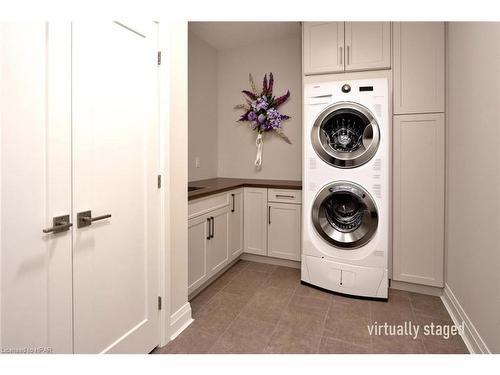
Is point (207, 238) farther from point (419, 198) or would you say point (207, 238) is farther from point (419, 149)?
point (419, 149)

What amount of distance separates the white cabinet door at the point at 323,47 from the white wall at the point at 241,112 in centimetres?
65

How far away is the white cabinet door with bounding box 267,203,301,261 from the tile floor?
31 cm

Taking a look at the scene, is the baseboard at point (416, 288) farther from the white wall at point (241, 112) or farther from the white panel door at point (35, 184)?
the white panel door at point (35, 184)

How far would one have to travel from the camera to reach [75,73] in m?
1.11

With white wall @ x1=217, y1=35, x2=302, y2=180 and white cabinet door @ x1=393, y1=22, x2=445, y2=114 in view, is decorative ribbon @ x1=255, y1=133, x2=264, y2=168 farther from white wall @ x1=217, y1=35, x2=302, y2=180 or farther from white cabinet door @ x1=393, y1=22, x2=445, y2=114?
white cabinet door @ x1=393, y1=22, x2=445, y2=114

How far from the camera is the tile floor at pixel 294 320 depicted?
1646mm

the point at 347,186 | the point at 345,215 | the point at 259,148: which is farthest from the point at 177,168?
the point at 259,148

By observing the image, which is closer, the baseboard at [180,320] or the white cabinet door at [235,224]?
the baseboard at [180,320]

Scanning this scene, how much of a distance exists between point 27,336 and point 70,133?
2.51 feet

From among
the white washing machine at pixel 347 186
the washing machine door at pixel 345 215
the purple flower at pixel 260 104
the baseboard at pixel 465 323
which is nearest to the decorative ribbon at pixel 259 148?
the purple flower at pixel 260 104

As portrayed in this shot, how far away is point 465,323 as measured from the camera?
5.75ft

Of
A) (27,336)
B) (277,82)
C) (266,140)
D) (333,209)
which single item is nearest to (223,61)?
(277,82)

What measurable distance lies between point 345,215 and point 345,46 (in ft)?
4.92
